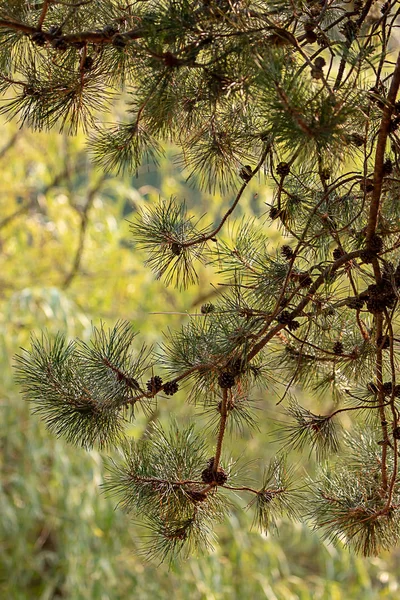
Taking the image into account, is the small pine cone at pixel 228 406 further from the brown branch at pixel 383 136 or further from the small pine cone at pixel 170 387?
the brown branch at pixel 383 136

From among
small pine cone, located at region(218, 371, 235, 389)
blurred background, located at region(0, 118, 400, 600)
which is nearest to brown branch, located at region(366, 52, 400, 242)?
small pine cone, located at region(218, 371, 235, 389)

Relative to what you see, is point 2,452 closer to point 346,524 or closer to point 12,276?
point 12,276

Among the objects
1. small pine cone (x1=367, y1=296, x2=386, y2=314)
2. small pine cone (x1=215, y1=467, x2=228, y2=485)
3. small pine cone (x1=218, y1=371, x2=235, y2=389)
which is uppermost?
small pine cone (x1=367, y1=296, x2=386, y2=314)

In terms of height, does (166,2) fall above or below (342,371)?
above

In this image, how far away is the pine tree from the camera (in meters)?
0.79

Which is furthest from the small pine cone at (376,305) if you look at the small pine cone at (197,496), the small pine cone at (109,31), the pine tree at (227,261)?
the small pine cone at (109,31)

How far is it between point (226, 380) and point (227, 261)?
0.21 metres

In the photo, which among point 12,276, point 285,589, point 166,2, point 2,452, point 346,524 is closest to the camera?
point 166,2

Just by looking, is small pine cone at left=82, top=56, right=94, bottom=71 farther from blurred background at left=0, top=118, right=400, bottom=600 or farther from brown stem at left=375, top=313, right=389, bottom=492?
blurred background at left=0, top=118, right=400, bottom=600

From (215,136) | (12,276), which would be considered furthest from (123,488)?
(12,276)

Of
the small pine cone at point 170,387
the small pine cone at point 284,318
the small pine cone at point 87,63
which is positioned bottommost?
the small pine cone at point 170,387

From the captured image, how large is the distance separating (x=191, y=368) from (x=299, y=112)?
0.31 meters

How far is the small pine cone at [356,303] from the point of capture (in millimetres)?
858

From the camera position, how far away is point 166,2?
820mm
